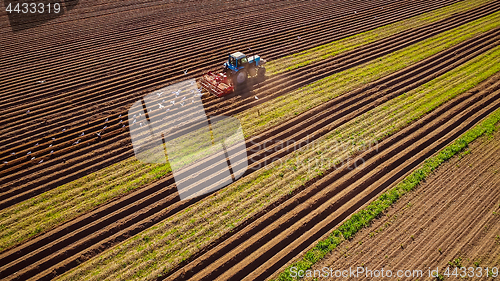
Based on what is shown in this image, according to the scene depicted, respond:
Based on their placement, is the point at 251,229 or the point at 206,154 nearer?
the point at 251,229

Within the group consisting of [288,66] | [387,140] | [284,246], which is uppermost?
[288,66]

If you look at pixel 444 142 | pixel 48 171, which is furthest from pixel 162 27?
pixel 444 142

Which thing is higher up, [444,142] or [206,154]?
[206,154]

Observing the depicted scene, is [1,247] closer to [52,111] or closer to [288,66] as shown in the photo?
[52,111]

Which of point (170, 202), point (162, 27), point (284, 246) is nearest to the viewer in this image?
point (284, 246)

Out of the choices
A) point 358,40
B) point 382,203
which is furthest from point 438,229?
point 358,40

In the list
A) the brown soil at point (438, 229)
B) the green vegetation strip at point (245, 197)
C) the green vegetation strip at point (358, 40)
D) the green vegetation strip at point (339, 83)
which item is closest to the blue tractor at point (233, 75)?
the green vegetation strip at point (358, 40)
